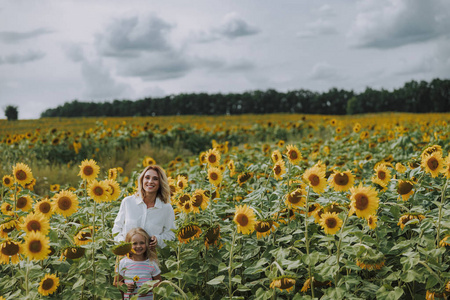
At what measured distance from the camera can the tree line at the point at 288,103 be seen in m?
52.8

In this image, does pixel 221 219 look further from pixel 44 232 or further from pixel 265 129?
pixel 265 129

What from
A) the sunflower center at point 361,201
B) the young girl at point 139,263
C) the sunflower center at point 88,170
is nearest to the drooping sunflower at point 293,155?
the sunflower center at point 361,201

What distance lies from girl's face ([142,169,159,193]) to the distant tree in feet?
75.7

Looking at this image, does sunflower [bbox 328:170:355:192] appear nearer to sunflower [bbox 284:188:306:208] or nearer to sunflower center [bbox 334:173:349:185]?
sunflower center [bbox 334:173:349:185]

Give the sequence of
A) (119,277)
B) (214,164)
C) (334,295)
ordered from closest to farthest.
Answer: (334,295) → (119,277) → (214,164)

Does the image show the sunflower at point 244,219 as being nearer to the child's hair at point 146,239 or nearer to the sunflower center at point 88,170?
the child's hair at point 146,239

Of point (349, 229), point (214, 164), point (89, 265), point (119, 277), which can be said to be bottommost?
point (119, 277)

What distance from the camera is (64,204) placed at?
292 centimetres

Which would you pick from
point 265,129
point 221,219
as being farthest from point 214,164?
point 265,129

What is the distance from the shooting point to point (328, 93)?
60.3 meters

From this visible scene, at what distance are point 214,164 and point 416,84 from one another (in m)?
57.6

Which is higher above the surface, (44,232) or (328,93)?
(328,93)

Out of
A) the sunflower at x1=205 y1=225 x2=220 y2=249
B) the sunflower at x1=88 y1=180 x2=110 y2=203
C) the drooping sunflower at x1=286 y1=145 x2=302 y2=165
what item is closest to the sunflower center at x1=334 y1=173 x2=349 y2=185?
the drooping sunflower at x1=286 y1=145 x2=302 y2=165

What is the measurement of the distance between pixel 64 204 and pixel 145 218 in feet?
2.15
